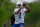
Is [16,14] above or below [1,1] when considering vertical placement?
below

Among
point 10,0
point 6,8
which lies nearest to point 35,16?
point 6,8

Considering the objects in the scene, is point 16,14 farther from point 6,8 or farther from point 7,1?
point 6,8

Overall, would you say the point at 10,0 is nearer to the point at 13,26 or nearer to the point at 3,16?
the point at 3,16

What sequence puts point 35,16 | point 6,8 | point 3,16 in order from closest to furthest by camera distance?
1. point 3,16
2. point 6,8
3. point 35,16

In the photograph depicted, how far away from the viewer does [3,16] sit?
22250mm

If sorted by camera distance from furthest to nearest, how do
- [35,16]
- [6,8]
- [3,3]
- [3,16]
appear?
[35,16]
[6,8]
[3,3]
[3,16]

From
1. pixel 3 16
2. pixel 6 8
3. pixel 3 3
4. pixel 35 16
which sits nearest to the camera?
pixel 3 16

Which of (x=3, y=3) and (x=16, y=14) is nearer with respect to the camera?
(x=16, y=14)

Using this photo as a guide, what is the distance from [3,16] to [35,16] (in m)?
8.74

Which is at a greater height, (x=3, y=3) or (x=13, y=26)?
(x=3, y=3)

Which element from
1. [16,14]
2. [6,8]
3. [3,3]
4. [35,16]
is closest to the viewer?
[16,14]

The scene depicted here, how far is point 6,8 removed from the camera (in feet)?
84.1

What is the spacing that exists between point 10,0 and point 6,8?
254cm

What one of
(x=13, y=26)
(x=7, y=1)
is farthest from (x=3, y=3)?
(x=13, y=26)
